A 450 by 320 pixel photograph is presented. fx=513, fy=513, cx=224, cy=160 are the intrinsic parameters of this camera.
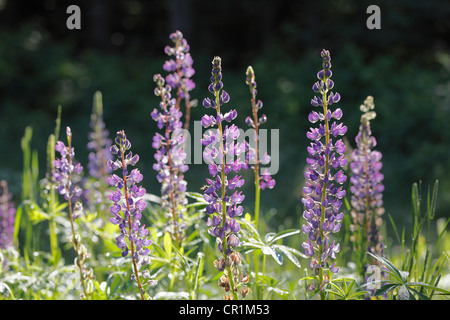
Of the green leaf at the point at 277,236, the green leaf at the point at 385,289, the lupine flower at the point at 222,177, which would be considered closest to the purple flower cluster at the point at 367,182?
the green leaf at the point at 277,236

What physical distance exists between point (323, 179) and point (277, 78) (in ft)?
30.0

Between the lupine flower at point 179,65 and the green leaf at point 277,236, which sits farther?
the lupine flower at point 179,65

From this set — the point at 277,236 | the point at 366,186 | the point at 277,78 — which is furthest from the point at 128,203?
the point at 277,78

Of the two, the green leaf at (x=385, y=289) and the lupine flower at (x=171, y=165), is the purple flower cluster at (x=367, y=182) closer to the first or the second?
the green leaf at (x=385, y=289)

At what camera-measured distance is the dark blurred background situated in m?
7.54

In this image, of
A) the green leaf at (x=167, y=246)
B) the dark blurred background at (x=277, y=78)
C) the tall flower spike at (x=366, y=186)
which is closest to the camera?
the green leaf at (x=167, y=246)

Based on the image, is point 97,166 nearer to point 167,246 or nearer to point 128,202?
point 167,246

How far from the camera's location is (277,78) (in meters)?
→ 10.6

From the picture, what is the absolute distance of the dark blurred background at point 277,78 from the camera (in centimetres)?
754

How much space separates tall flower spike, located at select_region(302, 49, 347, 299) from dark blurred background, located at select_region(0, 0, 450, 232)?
3738 mm

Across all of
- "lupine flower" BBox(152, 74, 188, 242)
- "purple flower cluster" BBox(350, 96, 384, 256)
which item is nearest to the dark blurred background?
"purple flower cluster" BBox(350, 96, 384, 256)

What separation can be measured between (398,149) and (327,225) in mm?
6796

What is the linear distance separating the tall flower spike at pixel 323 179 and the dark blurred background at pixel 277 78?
12.3 feet
